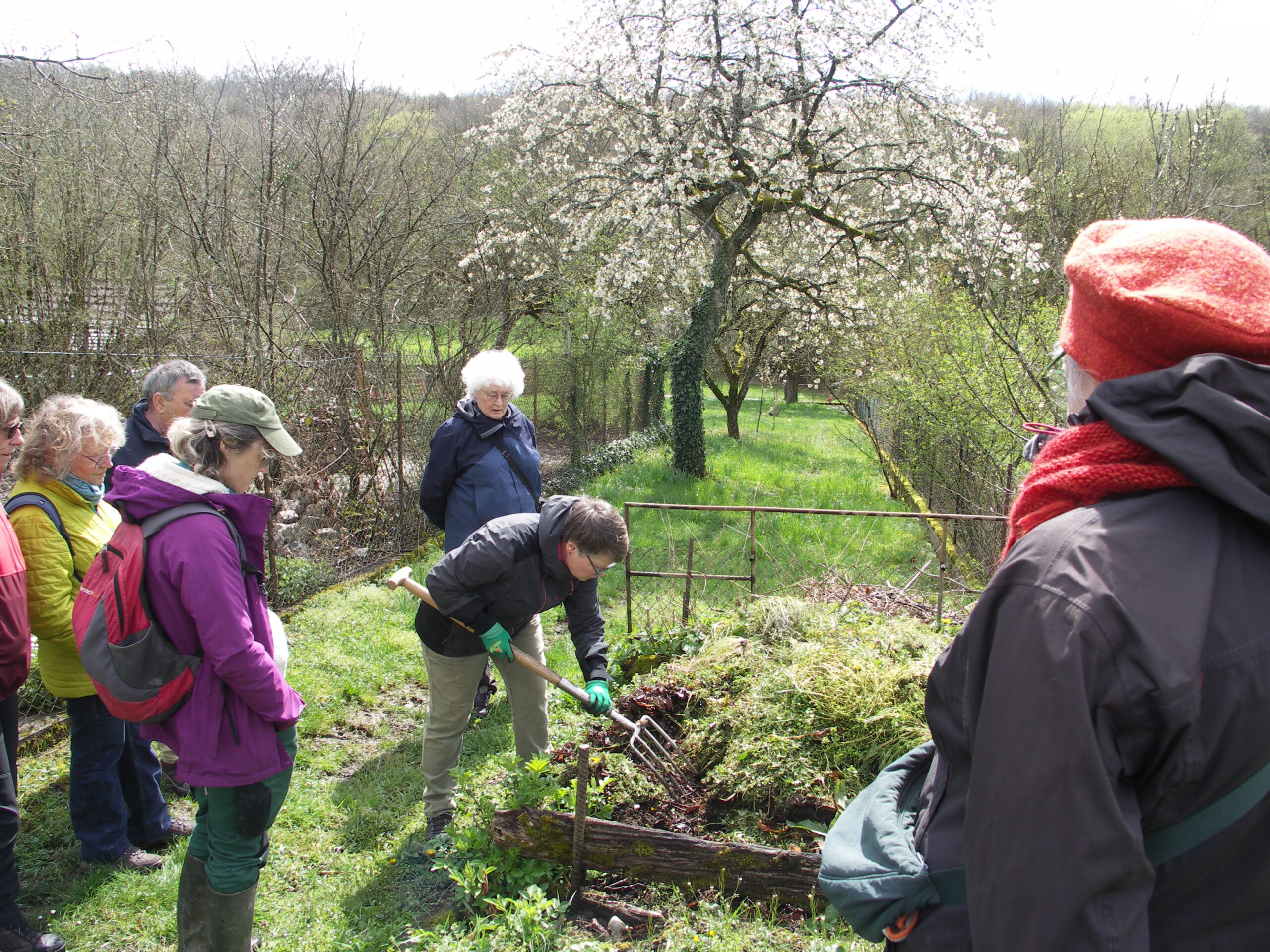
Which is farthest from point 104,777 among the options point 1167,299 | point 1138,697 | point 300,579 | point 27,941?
point 1167,299

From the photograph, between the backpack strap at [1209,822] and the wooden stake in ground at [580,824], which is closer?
the backpack strap at [1209,822]

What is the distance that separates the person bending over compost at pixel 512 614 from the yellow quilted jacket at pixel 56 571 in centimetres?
130

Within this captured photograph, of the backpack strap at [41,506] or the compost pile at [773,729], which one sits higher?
the backpack strap at [41,506]

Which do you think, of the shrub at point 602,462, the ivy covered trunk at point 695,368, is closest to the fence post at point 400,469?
the shrub at point 602,462

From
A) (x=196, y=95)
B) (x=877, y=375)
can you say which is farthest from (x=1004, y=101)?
(x=196, y=95)

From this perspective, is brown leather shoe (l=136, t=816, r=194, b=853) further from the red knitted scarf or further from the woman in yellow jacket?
the red knitted scarf

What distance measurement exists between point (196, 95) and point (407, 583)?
6820 mm

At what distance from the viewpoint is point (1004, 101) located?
15.9m

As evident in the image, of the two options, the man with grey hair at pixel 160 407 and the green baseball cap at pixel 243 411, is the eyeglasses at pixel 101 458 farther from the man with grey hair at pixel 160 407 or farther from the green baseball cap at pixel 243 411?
the green baseball cap at pixel 243 411

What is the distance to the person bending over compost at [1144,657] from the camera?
908mm

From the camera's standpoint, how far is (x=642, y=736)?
3.56 meters

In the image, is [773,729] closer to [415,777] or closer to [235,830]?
[415,777]

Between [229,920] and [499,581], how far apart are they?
1.41 m

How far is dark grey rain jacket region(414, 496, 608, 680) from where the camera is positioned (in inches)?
119
